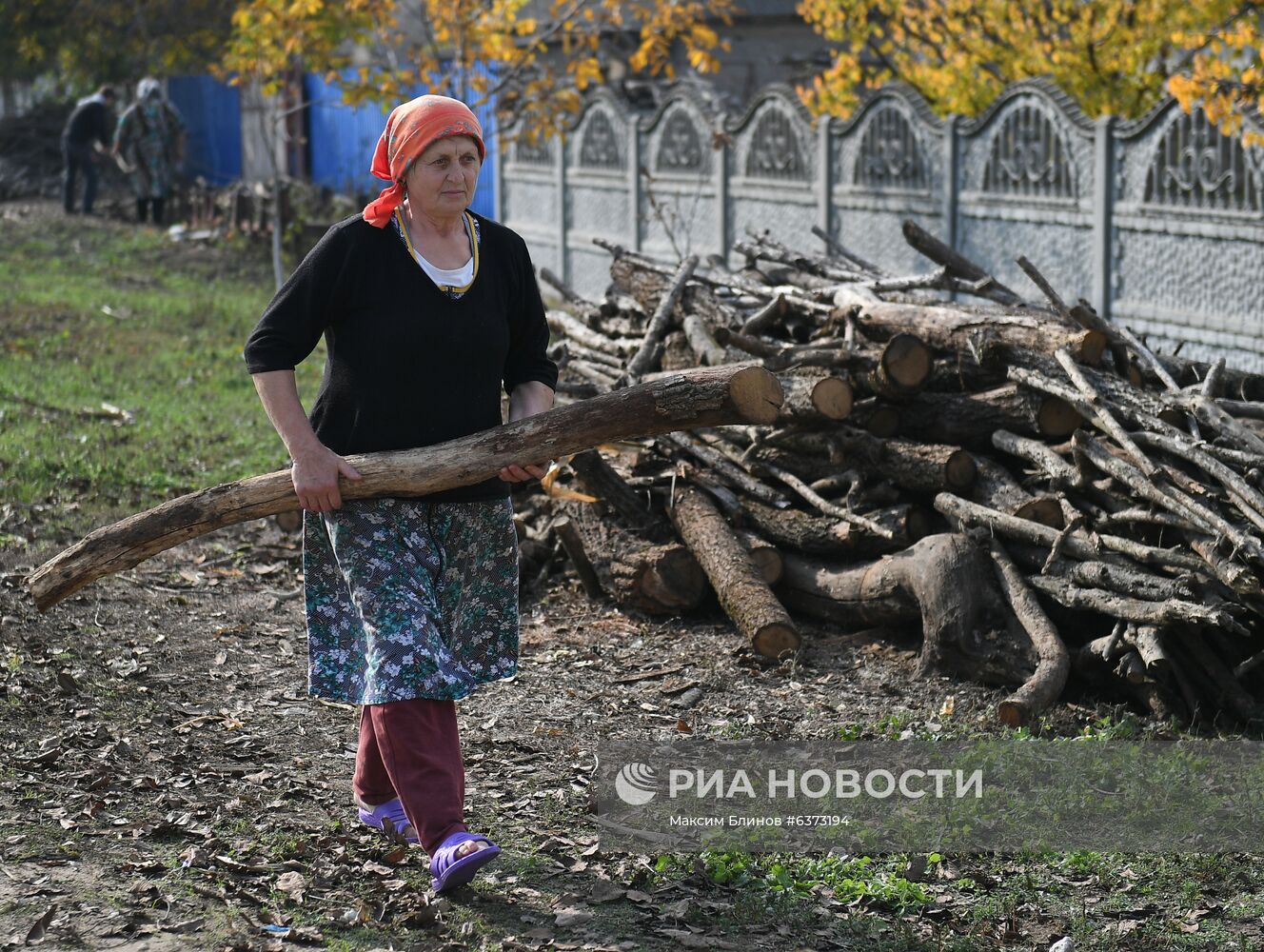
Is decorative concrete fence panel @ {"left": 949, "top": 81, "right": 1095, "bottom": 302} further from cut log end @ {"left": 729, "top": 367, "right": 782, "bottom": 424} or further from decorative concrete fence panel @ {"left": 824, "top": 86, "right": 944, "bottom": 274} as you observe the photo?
cut log end @ {"left": 729, "top": 367, "right": 782, "bottom": 424}

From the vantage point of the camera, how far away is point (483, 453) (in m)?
4.25

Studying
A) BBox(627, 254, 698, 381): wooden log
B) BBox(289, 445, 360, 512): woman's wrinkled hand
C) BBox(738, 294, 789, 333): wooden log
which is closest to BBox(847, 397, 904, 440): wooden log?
BBox(738, 294, 789, 333): wooden log

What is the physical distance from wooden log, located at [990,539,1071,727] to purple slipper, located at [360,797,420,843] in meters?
2.23

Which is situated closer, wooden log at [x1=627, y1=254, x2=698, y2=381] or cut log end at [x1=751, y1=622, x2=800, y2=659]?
cut log end at [x1=751, y1=622, x2=800, y2=659]

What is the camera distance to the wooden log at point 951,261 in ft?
25.9

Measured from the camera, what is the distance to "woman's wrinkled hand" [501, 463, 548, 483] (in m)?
4.30

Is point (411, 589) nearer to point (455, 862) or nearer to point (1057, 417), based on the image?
point (455, 862)

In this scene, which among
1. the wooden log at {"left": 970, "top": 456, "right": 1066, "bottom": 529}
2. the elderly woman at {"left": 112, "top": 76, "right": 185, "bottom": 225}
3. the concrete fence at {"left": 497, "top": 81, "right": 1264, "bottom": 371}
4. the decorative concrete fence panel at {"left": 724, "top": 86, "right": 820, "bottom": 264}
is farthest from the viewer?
the elderly woman at {"left": 112, "top": 76, "right": 185, "bottom": 225}

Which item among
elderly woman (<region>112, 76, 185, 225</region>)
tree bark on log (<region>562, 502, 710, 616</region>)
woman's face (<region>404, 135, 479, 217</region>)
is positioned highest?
elderly woman (<region>112, 76, 185, 225</region>)

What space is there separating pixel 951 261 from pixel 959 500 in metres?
2.16

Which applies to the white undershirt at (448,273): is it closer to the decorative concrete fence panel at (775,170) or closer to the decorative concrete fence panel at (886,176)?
the decorative concrete fence panel at (886,176)

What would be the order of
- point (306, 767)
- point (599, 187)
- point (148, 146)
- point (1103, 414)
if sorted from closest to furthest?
point (306, 767) < point (1103, 414) < point (599, 187) < point (148, 146)

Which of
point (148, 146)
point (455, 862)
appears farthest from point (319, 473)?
point (148, 146)

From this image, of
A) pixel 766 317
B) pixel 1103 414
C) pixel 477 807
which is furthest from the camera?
pixel 766 317
